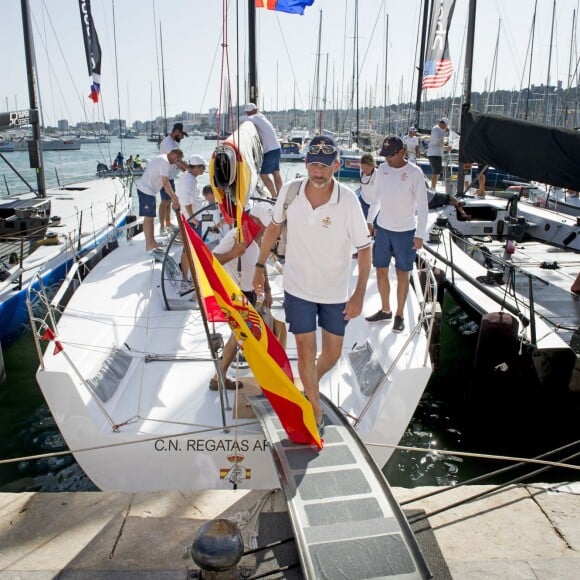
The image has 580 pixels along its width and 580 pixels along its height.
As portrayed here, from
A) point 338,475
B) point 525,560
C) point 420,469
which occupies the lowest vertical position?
point 420,469

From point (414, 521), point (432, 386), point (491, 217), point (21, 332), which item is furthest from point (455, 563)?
point (491, 217)

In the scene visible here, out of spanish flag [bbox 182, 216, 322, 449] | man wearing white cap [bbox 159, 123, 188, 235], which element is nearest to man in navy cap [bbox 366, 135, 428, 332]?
Result: spanish flag [bbox 182, 216, 322, 449]

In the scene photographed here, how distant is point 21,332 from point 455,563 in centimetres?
696

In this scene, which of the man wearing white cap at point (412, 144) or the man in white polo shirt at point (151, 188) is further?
the man wearing white cap at point (412, 144)

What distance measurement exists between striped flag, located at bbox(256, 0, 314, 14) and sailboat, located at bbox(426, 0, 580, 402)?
246cm

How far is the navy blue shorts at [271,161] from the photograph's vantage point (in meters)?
6.93

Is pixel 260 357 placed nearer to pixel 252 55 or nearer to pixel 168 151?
pixel 252 55

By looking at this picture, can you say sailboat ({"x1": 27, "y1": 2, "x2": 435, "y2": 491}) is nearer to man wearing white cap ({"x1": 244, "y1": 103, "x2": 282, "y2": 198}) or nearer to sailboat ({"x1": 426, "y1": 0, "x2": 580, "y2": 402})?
man wearing white cap ({"x1": 244, "y1": 103, "x2": 282, "y2": 198})

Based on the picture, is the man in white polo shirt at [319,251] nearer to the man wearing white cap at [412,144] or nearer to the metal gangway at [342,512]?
the metal gangway at [342,512]

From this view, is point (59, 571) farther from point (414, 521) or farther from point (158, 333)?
point (158, 333)

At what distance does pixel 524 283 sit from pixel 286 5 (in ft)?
15.5

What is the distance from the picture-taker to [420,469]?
5.43 meters

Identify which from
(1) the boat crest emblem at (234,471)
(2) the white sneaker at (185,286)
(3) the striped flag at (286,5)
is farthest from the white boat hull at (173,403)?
(3) the striped flag at (286,5)

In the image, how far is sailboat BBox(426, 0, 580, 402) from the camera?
5.63 m
